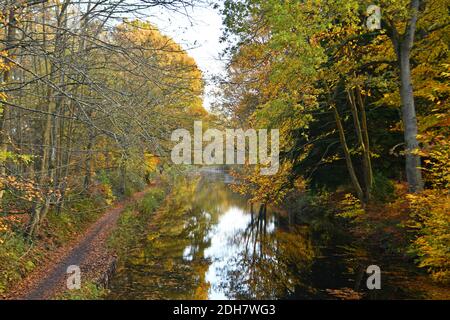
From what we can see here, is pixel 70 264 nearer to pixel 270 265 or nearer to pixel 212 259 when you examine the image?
pixel 212 259

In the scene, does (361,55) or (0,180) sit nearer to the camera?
(0,180)

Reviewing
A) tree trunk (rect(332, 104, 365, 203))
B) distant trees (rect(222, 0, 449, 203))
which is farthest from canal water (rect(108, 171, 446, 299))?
distant trees (rect(222, 0, 449, 203))

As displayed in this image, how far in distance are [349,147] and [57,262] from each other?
12501 mm

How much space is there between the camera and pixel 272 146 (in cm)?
1530

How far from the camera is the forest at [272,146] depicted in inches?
300

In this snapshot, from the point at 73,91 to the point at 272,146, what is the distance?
8.01 meters

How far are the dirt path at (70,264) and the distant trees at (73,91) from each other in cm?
151

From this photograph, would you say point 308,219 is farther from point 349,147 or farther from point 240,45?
point 240,45

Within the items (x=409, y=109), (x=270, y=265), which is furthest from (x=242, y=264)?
(x=409, y=109)

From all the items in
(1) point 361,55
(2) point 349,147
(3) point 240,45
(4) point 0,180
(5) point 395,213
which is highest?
(1) point 361,55

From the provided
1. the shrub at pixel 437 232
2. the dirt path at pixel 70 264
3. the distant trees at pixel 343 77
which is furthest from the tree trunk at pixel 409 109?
the dirt path at pixel 70 264

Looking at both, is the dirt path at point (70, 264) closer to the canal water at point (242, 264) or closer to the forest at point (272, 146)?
the forest at point (272, 146)

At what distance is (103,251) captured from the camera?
45.0ft
